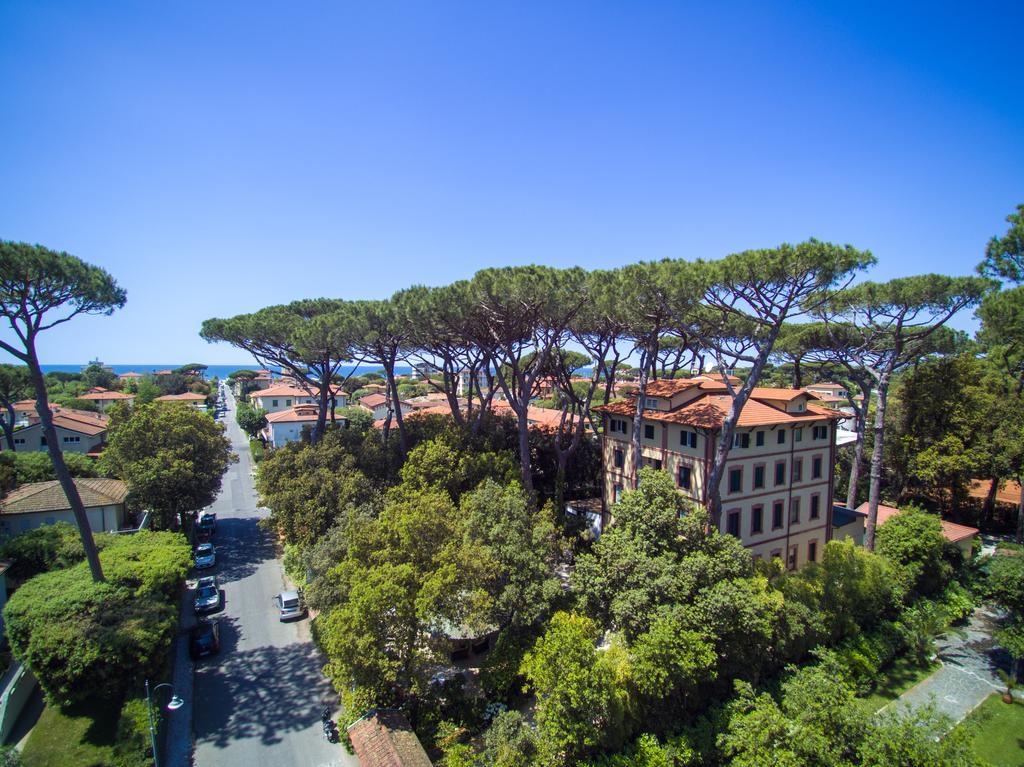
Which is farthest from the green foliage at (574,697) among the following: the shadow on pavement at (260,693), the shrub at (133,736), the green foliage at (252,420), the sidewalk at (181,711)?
the green foliage at (252,420)

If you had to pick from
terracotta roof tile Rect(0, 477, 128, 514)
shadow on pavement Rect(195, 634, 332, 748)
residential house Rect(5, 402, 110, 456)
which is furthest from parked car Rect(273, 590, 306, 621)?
residential house Rect(5, 402, 110, 456)

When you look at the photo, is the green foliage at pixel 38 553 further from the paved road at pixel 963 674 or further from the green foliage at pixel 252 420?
the green foliage at pixel 252 420

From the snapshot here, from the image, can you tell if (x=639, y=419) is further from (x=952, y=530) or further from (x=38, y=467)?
(x=38, y=467)

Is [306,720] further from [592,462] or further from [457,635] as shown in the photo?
[592,462]


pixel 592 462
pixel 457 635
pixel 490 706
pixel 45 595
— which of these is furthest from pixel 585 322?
pixel 45 595

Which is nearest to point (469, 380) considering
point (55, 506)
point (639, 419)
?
point (639, 419)

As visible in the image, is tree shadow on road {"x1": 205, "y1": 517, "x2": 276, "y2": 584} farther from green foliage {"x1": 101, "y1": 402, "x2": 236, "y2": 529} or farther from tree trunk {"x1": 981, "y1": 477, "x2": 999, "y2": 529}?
tree trunk {"x1": 981, "y1": 477, "x2": 999, "y2": 529}
